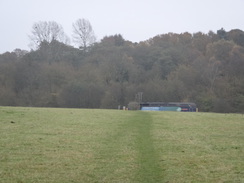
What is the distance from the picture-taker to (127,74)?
80.8 meters

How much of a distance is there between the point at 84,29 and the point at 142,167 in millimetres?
85186

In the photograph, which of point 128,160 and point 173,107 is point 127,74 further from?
point 128,160

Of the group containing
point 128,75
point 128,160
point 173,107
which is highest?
point 128,75

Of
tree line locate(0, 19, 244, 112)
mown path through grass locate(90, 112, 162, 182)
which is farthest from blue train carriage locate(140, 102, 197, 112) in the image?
mown path through grass locate(90, 112, 162, 182)

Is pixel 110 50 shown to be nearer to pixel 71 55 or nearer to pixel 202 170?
pixel 71 55

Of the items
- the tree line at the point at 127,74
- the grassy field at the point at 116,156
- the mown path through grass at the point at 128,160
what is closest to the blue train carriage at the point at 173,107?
the tree line at the point at 127,74

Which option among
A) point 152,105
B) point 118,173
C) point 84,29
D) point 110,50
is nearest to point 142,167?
point 118,173

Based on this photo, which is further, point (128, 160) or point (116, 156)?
point (116, 156)

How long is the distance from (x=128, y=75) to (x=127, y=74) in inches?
13.3

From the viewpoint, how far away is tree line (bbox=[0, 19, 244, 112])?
70.9 m

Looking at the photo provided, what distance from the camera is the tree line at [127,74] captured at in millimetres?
70875

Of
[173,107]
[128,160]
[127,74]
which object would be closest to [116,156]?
[128,160]

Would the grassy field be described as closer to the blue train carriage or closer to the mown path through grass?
the mown path through grass

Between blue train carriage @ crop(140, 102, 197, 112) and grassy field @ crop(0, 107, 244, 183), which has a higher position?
blue train carriage @ crop(140, 102, 197, 112)
